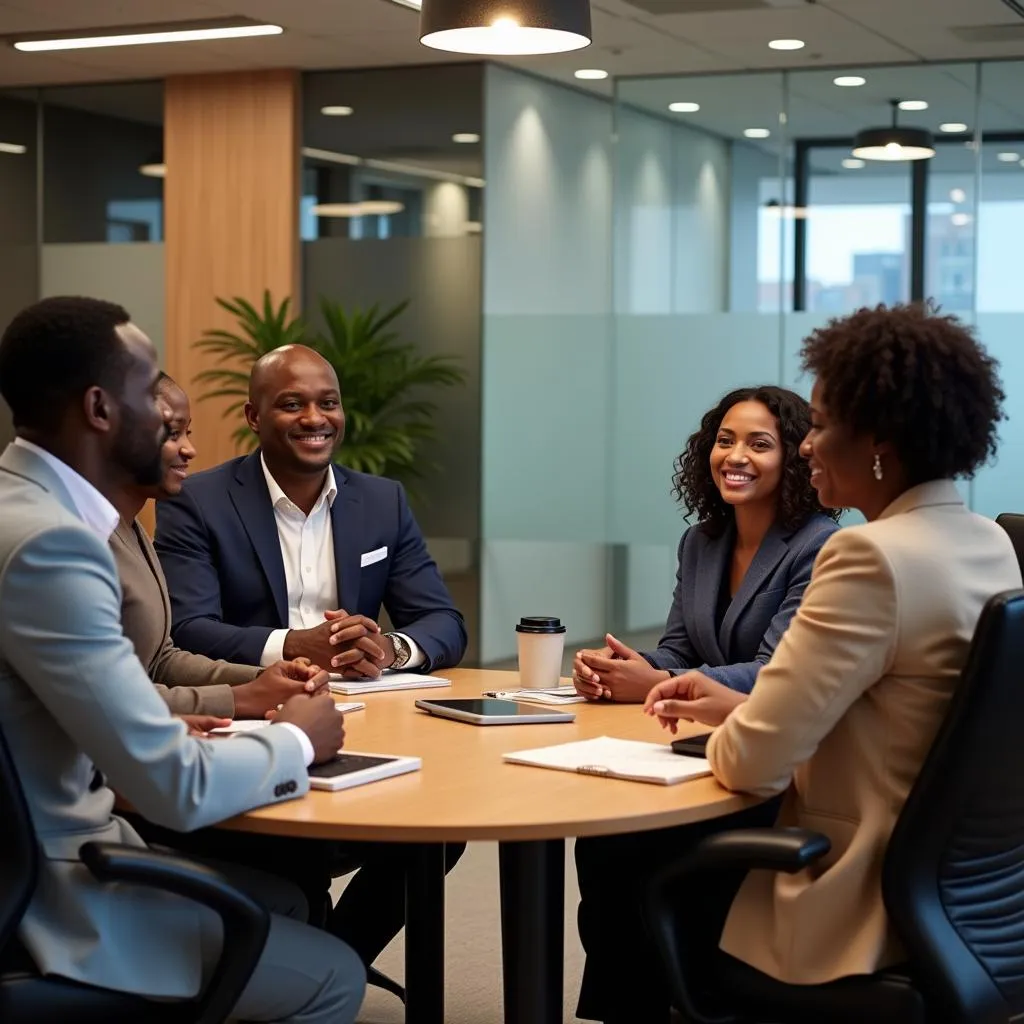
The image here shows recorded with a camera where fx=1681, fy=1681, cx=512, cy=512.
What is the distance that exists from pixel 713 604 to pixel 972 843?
1374mm

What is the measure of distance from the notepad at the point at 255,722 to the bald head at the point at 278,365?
1.04m

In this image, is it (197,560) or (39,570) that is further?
(197,560)

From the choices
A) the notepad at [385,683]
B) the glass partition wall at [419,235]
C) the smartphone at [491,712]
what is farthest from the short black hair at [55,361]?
the glass partition wall at [419,235]

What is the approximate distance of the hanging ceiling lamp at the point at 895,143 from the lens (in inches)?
328

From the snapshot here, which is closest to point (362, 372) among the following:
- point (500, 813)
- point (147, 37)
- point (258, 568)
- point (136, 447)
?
point (147, 37)

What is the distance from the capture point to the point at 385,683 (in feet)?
11.6

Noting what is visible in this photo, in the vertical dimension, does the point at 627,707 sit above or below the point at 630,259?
below

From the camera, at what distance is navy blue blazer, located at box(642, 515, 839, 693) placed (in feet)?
11.7

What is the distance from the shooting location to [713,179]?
8750 mm

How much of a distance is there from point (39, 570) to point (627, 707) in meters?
1.45

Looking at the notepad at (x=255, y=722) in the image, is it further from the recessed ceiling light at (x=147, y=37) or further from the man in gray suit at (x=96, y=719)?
the recessed ceiling light at (x=147, y=37)

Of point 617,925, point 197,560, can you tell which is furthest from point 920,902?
point 197,560

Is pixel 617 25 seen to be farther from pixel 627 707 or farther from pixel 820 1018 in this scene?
pixel 820 1018

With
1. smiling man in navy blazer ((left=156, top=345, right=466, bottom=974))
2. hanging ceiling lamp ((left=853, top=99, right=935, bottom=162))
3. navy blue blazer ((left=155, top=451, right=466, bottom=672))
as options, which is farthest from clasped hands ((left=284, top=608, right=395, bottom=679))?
hanging ceiling lamp ((left=853, top=99, right=935, bottom=162))
